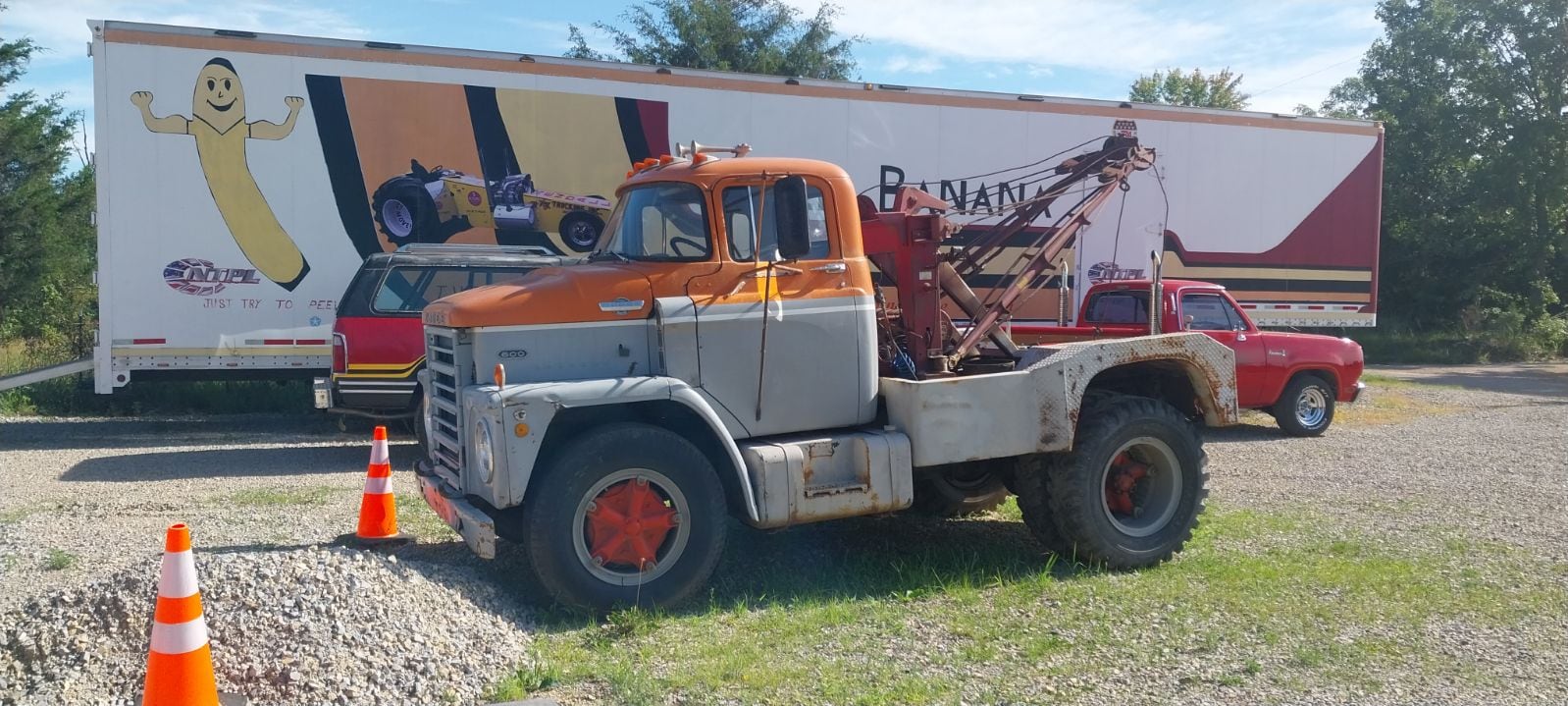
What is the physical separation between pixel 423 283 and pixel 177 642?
288 inches

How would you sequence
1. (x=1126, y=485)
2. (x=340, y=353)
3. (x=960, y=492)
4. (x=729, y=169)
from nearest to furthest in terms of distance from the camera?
(x=729, y=169), (x=1126, y=485), (x=960, y=492), (x=340, y=353)

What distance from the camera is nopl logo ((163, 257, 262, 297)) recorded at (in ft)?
37.0

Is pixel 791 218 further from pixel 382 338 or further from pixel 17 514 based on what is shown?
pixel 17 514

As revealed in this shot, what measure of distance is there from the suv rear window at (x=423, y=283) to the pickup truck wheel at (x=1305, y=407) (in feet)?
27.6

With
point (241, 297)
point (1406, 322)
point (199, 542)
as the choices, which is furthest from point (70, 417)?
point (1406, 322)

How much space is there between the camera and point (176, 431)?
1280 cm

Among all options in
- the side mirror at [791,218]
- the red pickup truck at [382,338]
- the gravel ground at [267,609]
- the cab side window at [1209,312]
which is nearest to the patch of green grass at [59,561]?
the gravel ground at [267,609]

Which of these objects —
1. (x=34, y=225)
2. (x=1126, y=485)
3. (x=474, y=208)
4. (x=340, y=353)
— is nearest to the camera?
(x=1126, y=485)

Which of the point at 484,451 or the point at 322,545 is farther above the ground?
the point at 484,451

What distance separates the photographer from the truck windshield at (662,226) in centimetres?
607

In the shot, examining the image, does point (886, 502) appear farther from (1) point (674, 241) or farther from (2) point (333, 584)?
(2) point (333, 584)

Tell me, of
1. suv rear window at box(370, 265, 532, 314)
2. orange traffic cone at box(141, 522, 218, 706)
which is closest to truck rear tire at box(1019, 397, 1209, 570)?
orange traffic cone at box(141, 522, 218, 706)

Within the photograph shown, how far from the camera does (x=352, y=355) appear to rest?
1041 centimetres

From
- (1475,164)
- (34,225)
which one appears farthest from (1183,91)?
(34,225)
